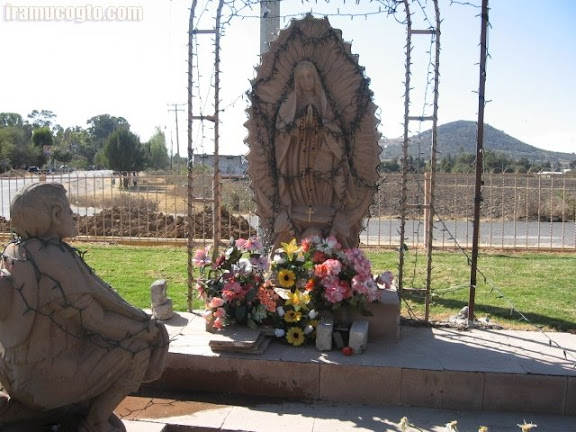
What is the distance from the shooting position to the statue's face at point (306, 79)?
556cm

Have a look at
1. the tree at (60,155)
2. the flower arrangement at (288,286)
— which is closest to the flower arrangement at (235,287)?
the flower arrangement at (288,286)

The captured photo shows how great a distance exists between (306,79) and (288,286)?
84.9 inches

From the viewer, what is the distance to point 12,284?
260 cm

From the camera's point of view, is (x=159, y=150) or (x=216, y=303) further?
(x=159, y=150)

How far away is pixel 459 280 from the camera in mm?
8758

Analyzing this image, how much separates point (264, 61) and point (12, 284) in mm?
3960

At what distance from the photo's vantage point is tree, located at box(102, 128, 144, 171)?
3484 cm

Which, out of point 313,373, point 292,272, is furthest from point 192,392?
point 292,272

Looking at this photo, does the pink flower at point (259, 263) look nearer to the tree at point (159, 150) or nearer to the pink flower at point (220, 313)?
the pink flower at point (220, 313)

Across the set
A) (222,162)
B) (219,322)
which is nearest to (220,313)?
(219,322)

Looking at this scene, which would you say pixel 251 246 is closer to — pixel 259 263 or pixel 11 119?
pixel 259 263

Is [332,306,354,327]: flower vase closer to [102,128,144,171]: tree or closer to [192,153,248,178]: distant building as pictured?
[192,153,248,178]: distant building

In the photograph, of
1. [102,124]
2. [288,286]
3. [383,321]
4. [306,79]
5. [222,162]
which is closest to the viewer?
[288,286]

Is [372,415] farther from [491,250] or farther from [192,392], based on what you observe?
[491,250]
